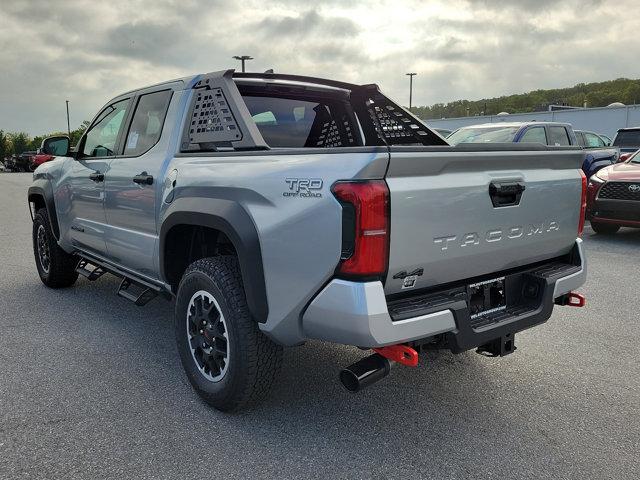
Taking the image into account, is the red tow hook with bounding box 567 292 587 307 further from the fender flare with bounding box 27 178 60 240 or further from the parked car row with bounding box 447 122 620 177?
the parked car row with bounding box 447 122 620 177

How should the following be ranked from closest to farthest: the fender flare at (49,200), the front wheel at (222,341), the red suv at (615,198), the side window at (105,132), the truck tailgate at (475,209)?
1. the truck tailgate at (475,209)
2. the front wheel at (222,341)
3. the side window at (105,132)
4. the fender flare at (49,200)
5. the red suv at (615,198)

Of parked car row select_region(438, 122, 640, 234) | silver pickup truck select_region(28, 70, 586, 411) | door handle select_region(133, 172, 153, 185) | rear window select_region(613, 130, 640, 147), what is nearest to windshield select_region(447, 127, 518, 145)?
parked car row select_region(438, 122, 640, 234)

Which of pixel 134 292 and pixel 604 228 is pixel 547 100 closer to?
pixel 604 228

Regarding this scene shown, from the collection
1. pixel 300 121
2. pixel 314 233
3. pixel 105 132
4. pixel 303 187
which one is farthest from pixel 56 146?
pixel 314 233

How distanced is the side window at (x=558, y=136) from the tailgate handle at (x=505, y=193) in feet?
27.9

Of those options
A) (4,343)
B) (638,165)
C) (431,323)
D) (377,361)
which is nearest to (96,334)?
(4,343)

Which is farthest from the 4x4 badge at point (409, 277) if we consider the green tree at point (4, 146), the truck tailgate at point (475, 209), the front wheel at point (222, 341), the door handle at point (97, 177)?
the green tree at point (4, 146)

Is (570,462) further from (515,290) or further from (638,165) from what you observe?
Answer: (638,165)

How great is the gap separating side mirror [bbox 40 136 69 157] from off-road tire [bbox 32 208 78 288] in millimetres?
672

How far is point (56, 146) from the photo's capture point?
5.24 metres

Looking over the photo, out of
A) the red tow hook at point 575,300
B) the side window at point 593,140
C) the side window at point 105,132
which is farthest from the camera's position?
the side window at point 593,140

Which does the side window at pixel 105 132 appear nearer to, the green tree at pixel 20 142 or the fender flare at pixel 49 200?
the fender flare at pixel 49 200

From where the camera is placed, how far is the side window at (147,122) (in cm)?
381

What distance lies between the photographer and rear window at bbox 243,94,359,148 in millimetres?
3881
